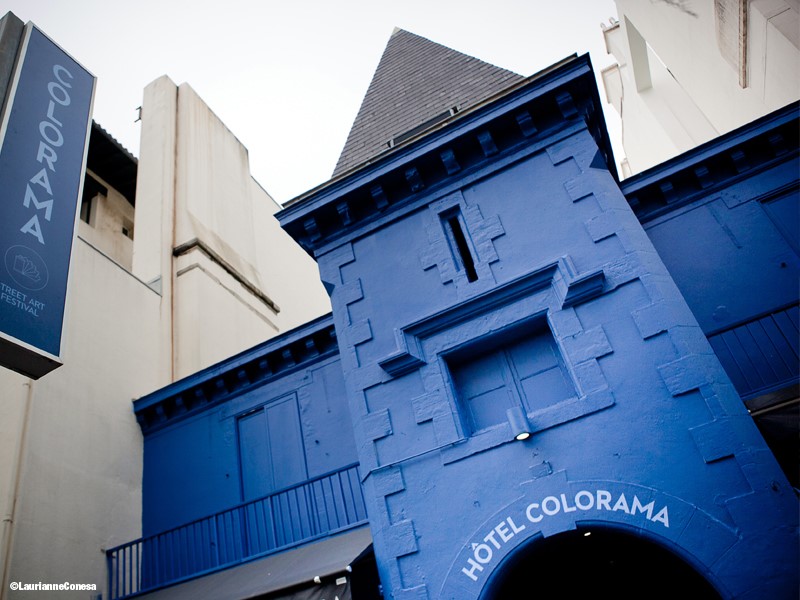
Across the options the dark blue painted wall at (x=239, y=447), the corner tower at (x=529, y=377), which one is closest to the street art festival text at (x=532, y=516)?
the corner tower at (x=529, y=377)

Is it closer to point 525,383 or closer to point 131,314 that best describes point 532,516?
point 525,383

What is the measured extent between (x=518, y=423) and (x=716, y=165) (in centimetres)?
630

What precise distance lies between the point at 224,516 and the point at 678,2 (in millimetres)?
17269

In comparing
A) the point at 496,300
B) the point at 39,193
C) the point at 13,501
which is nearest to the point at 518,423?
A: the point at 496,300

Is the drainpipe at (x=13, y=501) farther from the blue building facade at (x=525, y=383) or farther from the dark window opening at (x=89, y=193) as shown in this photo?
the dark window opening at (x=89, y=193)

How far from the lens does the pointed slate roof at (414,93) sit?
457 inches

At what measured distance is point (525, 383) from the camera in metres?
8.29

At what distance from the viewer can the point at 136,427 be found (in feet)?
43.0

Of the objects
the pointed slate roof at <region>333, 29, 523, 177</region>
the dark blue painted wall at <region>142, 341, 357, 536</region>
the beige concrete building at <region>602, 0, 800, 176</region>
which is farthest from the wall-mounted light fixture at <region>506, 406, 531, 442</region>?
the beige concrete building at <region>602, 0, 800, 176</region>

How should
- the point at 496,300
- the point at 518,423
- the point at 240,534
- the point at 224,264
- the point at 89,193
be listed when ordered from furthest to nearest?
the point at 89,193
the point at 224,264
the point at 240,534
the point at 496,300
the point at 518,423

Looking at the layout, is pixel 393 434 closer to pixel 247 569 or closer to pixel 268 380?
pixel 247 569

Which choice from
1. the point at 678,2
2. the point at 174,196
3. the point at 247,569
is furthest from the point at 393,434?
the point at 678,2

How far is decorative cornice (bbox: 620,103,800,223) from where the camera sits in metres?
9.80


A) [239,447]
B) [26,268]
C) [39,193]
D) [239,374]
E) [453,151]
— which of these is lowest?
[239,447]
